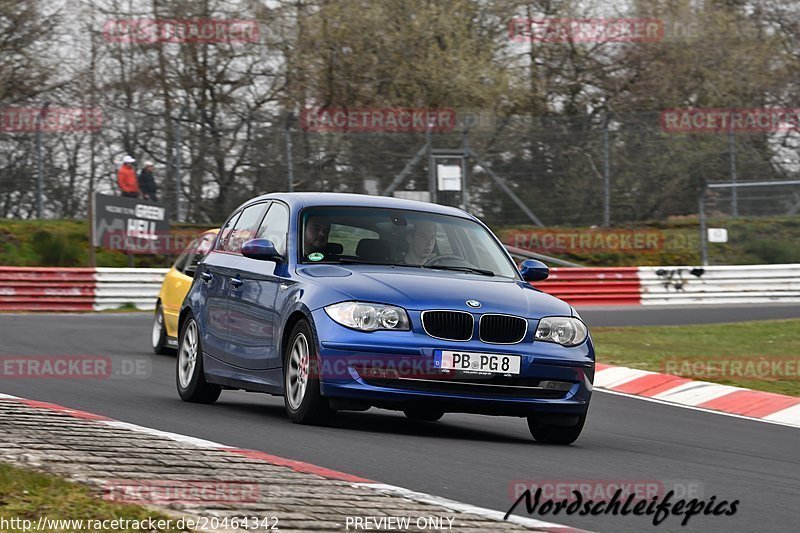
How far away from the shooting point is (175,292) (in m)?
15.4

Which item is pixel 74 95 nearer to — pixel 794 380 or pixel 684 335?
pixel 684 335

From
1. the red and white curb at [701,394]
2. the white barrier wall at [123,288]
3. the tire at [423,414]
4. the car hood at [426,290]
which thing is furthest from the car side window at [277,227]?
the white barrier wall at [123,288]

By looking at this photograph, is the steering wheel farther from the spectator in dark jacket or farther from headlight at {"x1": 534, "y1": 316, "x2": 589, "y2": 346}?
the spectator in dark jacket

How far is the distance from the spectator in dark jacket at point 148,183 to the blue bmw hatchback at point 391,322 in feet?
54.3

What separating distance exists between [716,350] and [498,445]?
939 centimetres

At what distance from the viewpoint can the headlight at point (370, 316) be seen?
28.4 ft

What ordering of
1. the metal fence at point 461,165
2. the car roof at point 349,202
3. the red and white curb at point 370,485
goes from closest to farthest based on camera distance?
the red and white curb at point 370,485, the car roof at point 349,202, the metal fence at point 461,165

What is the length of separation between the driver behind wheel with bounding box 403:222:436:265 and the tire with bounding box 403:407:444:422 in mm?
1014

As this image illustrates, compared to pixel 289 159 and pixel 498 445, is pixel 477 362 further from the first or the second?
pixel 289 159

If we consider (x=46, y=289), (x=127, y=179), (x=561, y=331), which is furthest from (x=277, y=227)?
(x=127, y=179)

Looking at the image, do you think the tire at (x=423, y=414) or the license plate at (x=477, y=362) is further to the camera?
the tire at (x=423, y=414)

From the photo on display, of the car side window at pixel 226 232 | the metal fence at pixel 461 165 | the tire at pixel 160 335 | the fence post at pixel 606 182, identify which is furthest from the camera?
the fence post at pixel 606 182

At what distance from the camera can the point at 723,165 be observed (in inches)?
1133

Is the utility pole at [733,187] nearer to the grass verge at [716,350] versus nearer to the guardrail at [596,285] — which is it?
the guardrail at [596,285]
